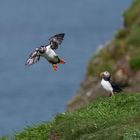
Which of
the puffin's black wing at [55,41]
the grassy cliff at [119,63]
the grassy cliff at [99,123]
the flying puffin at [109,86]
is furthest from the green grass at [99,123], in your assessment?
the grassy cliff at [119,63]

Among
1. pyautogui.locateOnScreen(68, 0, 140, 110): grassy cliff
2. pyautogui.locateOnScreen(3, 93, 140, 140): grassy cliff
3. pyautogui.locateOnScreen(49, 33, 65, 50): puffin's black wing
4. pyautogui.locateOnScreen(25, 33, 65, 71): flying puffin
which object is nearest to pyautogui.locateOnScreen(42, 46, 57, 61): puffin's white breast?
pyautogui.locateOnScreen(25, 33, 65, 71): flying puffin

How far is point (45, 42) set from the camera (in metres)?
72.8

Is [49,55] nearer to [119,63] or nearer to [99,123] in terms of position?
[99,123]

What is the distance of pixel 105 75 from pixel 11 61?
59.1m

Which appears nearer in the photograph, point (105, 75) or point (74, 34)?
point (105, 75)

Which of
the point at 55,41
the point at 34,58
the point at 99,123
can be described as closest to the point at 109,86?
the point at 55,41

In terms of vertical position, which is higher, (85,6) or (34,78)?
(85,6)

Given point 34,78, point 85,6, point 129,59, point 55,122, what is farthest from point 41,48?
point 85,6

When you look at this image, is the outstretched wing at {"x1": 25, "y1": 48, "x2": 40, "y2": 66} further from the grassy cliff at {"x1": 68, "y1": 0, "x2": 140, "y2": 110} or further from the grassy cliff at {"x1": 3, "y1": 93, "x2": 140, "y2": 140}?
the grassy cliff at {"x1": 68, "y1": 0, "x2": 140, "y2": 110}

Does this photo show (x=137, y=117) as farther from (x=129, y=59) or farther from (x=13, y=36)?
(x=13, y=36)

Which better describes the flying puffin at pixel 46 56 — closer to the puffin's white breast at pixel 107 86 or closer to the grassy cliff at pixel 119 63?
the puffin's white breast at pixel 107 86

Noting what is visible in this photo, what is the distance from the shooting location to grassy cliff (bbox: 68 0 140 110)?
33156 mm

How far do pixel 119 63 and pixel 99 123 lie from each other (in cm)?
1520

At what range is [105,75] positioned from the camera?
77.2 feet
